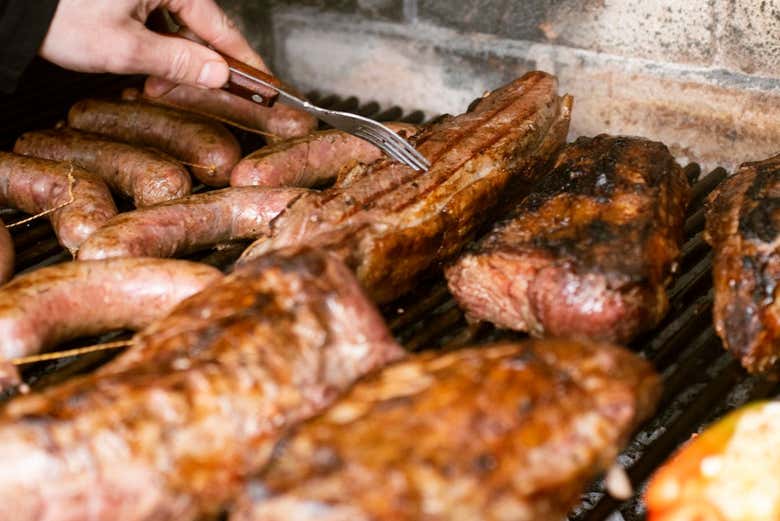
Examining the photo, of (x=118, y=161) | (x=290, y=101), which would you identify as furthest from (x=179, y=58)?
(x=118, y=161)

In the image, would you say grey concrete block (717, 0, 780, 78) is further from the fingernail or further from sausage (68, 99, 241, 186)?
sausage (68, 99, 241, 186)

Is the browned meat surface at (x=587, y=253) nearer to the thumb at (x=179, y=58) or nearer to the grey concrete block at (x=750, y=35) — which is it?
the grey concrete block at (x=750, y=35)

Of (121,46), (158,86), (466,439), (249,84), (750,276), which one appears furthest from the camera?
(158,86)

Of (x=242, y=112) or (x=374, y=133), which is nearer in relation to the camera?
(x=374, y=133)

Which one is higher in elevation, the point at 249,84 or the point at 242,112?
the point at 249,84

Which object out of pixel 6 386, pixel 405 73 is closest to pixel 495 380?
pixel 6 386

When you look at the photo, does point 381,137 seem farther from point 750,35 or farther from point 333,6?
point 333,6
